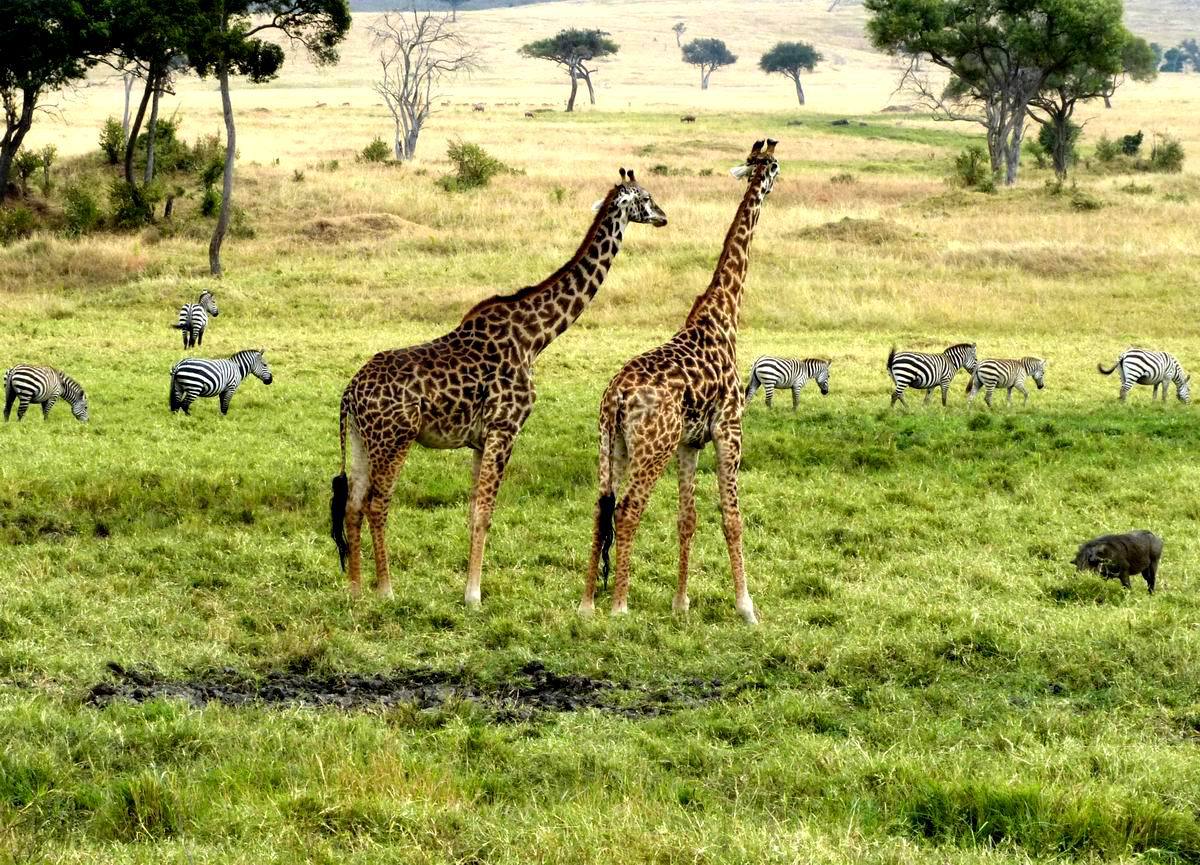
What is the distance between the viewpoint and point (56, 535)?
11.5m

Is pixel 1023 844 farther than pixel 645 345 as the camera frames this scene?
No

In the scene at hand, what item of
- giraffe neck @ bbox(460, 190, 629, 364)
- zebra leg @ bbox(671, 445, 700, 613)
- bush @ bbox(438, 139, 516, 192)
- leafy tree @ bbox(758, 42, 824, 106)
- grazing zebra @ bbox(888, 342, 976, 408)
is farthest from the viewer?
leafy tree @ bbox(758, 42, 824, 106)

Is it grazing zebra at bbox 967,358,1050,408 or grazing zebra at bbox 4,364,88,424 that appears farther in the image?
grazing zebra at bbox 967,358,1050,408

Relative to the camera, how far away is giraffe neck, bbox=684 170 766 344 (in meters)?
10.3

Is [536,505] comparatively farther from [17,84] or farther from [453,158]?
[453,158]

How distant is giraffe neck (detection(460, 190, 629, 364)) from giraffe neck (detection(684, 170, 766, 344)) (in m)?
0.78

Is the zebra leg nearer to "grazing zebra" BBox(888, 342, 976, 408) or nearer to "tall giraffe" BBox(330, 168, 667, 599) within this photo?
"tall giraffe" BBox(330, 168, 667, 599)

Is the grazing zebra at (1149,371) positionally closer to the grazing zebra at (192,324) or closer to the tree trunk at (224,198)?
the grazing zebra at (192,324)

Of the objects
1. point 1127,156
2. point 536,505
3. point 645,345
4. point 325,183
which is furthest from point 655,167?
point 536,505

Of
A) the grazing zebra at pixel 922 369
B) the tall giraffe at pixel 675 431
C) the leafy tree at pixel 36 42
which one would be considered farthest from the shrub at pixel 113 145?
the tall giraffe at pixel 675 431

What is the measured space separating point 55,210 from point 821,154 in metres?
33.8

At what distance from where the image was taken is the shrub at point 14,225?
3225cm

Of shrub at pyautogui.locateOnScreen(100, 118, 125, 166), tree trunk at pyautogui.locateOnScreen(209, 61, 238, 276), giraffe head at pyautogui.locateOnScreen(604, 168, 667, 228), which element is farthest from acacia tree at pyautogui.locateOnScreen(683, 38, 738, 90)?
giraffe head at pyautogui.locateOnScreen(604, 168, 667, 228)

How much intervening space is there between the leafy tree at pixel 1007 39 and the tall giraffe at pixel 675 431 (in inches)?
1540
